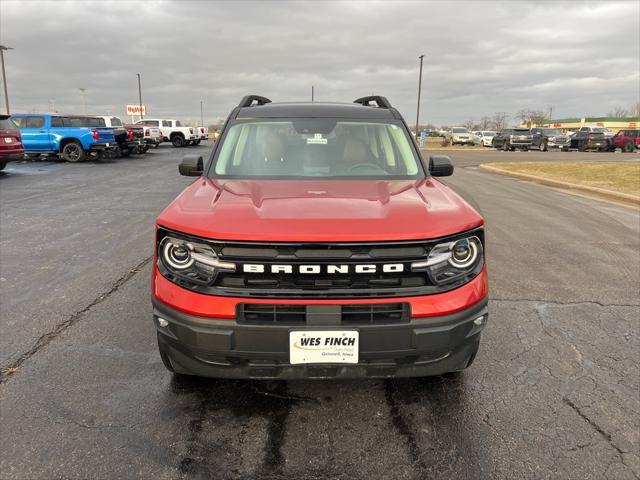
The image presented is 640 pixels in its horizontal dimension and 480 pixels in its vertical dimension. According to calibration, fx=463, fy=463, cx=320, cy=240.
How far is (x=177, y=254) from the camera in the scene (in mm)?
2422

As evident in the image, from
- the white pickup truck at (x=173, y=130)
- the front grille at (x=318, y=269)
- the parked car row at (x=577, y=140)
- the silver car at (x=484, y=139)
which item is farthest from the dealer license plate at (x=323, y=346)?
the silver car at (x=484, y=139)

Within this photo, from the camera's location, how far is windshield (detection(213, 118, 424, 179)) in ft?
11.3

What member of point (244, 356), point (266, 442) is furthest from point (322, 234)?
point (266, 442)

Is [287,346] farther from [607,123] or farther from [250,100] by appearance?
[607,123]

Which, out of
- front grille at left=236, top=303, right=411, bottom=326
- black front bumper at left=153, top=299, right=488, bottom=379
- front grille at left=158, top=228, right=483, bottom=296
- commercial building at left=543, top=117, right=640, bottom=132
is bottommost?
black front bumper at left=153, top=299, right=488, bottom=379

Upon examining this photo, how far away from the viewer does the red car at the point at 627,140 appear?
110ft

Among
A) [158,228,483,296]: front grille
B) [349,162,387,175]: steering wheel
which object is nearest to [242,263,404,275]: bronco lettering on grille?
[158,228,483,296]: front grille

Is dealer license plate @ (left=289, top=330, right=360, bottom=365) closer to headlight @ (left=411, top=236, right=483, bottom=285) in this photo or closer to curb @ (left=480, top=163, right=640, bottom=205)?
headlight @ (left=411, top=236, right=483, bottom=285)

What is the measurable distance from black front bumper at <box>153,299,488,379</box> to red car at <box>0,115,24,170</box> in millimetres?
14638

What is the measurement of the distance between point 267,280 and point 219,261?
0.26 m

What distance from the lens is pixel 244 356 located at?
89.7 inches

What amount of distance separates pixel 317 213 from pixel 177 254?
0.76 meters

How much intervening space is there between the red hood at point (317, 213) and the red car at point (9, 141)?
46.2ft

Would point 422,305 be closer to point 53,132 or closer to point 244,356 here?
point 244,356
